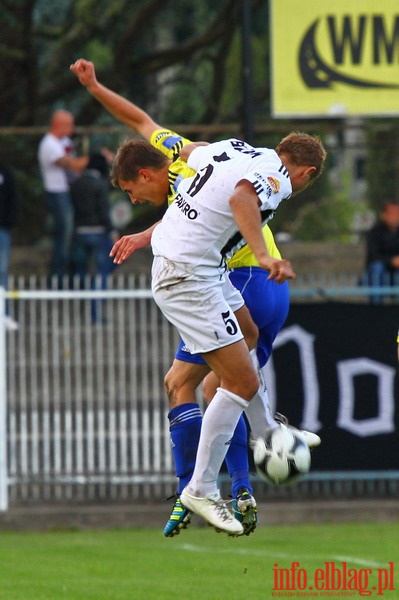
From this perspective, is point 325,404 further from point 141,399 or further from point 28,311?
point 28,311

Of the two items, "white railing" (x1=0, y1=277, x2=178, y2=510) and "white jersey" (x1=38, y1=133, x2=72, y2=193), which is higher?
"white jersey" (x1=38, y1=133, x2=72, y2=193)

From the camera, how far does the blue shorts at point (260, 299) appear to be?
29.2 ft

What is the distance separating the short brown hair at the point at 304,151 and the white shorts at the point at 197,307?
0.82 metres

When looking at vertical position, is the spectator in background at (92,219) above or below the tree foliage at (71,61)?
below

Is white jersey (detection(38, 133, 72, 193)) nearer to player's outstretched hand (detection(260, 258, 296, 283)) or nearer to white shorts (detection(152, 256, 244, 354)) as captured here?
white shorts (detection(152, 256, 244, 354))

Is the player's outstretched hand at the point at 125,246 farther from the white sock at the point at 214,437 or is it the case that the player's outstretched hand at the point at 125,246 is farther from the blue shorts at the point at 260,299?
the white sock at the point at 214,437

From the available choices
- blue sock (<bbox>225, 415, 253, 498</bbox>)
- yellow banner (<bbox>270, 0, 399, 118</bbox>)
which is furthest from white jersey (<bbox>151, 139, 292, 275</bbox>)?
yellow banner (<bbox>270, 0, 399, 118</bbox>)

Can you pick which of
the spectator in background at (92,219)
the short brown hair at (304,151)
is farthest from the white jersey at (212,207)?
the spectator in background at (92,219)

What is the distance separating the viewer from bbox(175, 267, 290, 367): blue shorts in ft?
29.2

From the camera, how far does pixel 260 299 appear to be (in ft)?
29.2

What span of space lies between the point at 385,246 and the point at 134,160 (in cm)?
798

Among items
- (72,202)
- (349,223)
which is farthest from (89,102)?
(349,223)

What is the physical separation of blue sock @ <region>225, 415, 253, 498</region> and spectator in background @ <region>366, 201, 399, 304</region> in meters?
7.00

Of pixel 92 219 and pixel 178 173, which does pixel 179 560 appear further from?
pixel 92 219
